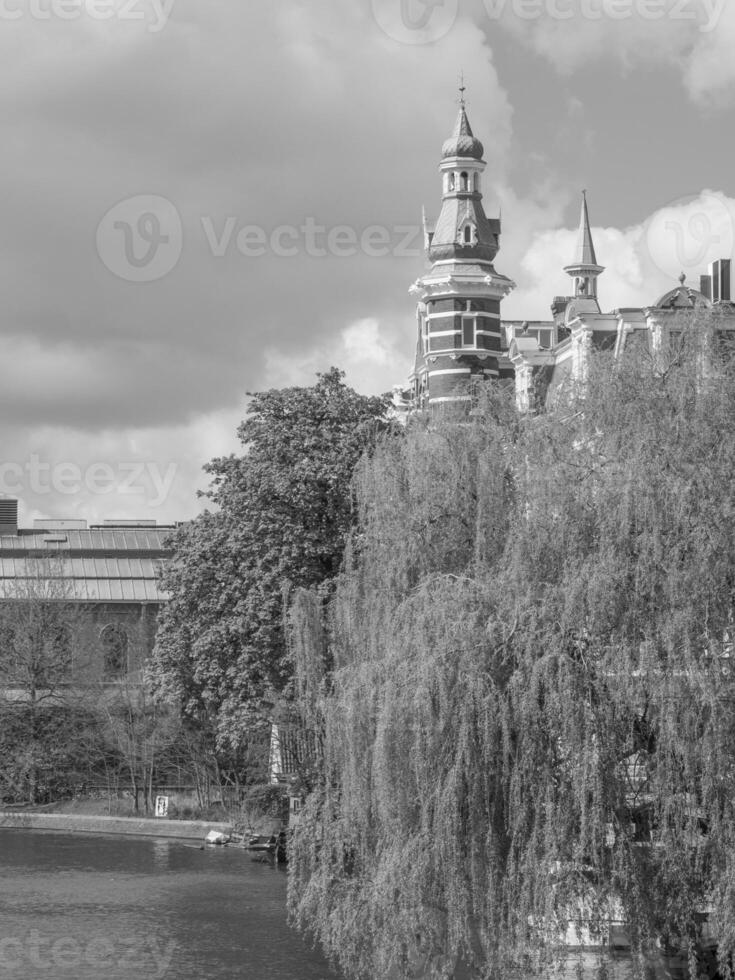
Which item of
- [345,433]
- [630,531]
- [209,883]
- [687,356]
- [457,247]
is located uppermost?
[457,247]

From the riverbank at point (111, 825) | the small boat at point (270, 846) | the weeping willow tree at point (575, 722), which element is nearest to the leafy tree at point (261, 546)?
the small boat at point (270, 846)

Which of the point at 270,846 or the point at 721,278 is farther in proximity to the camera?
the point at 721,278

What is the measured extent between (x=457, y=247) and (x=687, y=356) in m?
Result: 44.5

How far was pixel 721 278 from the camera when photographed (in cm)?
6862

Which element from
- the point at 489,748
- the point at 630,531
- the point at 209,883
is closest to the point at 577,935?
the point at 489,748

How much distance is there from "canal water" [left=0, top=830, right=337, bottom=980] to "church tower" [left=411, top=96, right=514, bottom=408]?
23245 millimetres

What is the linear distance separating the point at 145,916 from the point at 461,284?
35.9 m

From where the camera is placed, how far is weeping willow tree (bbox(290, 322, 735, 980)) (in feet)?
80.2

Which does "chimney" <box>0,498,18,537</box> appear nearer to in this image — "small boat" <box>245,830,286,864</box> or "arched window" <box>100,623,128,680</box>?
"arched window" <box>100,623,128,680</box>

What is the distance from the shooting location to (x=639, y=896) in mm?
24297

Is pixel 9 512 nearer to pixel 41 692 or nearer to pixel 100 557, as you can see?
pixel 100 557

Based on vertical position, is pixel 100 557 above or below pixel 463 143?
below

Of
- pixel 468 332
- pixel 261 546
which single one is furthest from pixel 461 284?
pixel 261 546

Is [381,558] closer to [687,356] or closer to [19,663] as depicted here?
Result: [687,356]
